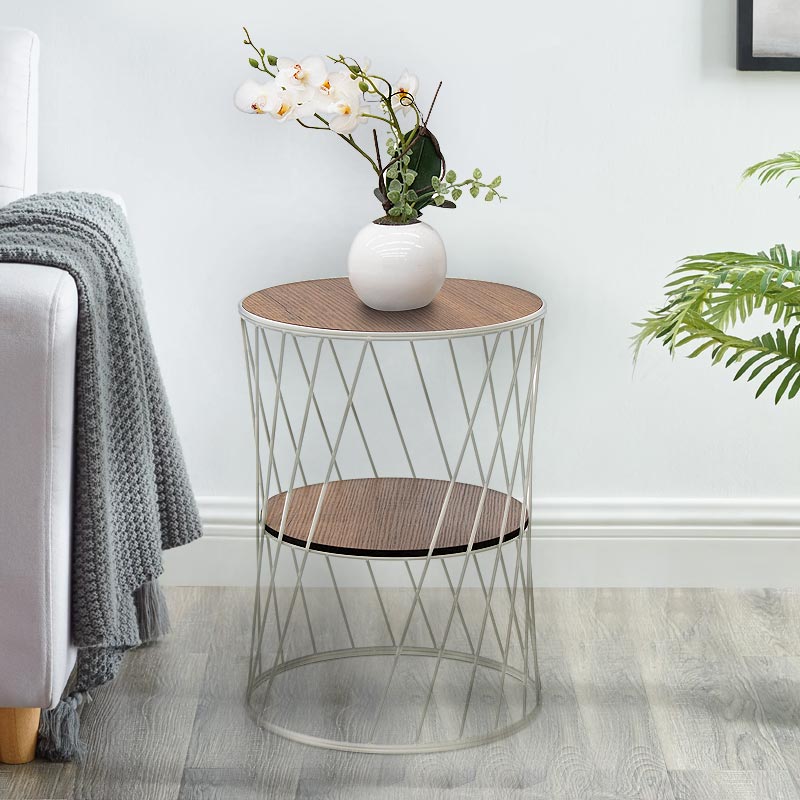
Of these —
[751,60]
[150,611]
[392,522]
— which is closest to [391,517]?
[392,522]

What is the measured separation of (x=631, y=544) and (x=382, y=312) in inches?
28.9

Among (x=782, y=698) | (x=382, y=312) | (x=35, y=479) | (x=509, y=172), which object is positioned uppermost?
(x=509, y=172)

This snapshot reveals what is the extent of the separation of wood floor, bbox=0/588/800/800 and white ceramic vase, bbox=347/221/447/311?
619mm

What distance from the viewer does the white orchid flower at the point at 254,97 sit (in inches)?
61.4

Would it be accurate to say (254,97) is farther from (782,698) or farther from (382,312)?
(782,698)

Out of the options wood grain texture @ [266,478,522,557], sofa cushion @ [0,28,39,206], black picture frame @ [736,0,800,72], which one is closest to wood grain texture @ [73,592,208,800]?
wood grain texture @ [266,478,522,557]

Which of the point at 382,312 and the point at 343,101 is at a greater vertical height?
the point at 343,101

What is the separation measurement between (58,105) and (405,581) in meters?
1.01

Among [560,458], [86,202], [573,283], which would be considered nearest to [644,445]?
[560,458]

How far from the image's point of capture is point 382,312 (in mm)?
1590

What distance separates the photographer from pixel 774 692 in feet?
5.57

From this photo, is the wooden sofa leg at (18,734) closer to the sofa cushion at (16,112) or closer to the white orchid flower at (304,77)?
the sofa cushion at (16,112)

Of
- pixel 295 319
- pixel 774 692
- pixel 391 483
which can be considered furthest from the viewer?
pixel 391 483

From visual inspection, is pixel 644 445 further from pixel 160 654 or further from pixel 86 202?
pixel 86 202
